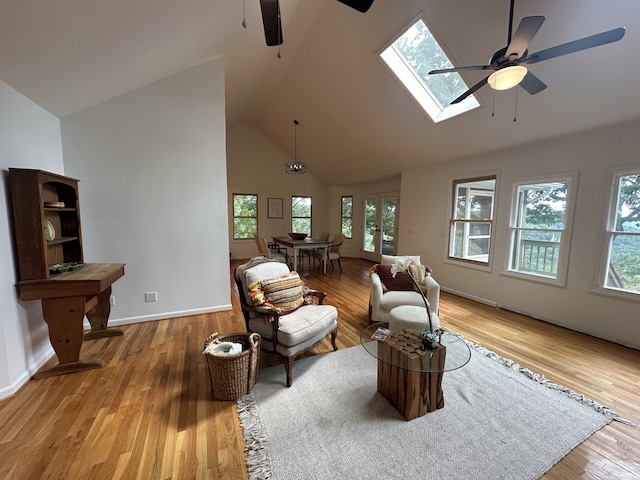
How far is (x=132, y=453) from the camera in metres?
1.47

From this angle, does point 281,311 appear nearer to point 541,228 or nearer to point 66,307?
point 66,307

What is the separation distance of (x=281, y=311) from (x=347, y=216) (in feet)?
20.4

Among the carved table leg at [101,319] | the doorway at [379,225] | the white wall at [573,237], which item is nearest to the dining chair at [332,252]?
the doorway at [379,225]

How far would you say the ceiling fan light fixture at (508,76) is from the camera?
1791 millimetres

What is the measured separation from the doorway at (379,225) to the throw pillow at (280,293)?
476 centimetres

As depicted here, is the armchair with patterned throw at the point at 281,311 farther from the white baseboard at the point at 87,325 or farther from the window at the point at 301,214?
the window at the point at 301,214

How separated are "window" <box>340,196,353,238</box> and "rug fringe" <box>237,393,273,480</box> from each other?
21.8 feet

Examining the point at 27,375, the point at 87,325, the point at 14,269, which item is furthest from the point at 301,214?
the point at 27,375

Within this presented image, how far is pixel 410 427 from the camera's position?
5.47ft

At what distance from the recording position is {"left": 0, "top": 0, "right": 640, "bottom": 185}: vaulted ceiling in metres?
1.82

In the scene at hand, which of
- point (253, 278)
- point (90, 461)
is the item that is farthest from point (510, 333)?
point (90, 461)

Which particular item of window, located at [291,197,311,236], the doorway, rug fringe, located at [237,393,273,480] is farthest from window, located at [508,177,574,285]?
window, located at [291,197,311,236]

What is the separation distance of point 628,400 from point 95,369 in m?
4.21

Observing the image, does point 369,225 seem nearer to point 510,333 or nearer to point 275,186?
point 275,186
